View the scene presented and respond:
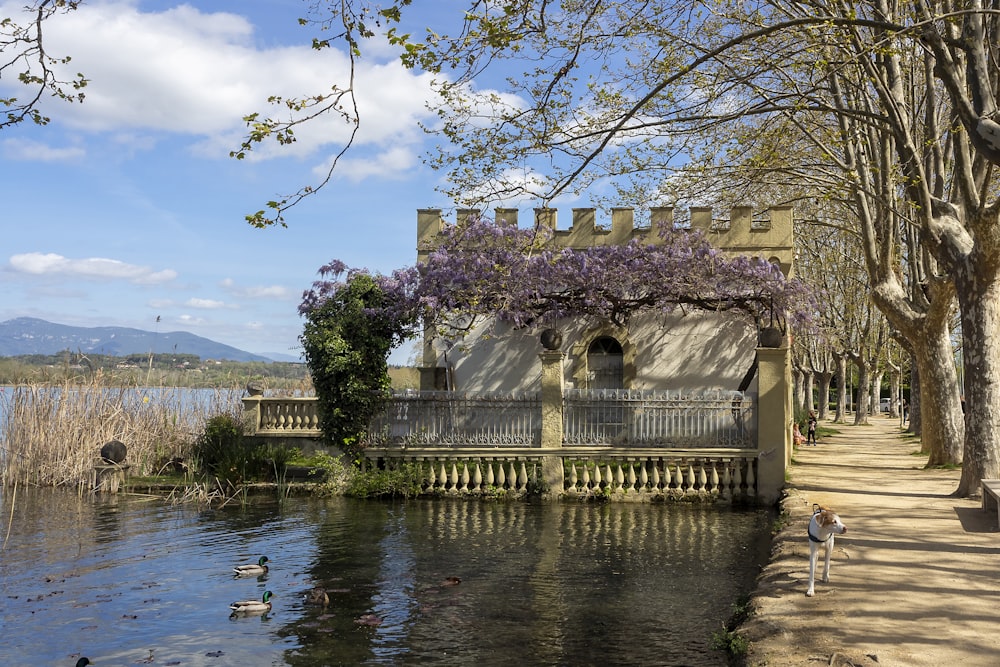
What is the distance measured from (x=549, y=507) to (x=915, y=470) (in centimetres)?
888

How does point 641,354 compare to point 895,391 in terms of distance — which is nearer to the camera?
point 641,354

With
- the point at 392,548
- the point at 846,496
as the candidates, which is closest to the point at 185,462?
the point at 392,548

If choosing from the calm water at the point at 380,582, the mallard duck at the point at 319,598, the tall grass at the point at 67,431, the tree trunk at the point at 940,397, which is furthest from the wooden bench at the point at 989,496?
the tall grass at the point at 67,431

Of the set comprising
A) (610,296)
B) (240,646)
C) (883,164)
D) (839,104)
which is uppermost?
(839,104)

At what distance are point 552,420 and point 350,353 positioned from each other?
4.52 meters

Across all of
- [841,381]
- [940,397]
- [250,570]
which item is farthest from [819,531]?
[841,381]

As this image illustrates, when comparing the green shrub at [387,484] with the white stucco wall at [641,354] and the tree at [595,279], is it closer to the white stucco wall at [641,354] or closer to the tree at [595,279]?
the tree at [595,279]

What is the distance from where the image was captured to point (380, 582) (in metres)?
10.9

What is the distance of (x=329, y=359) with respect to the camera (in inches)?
716

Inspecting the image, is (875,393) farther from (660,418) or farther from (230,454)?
(230,454)

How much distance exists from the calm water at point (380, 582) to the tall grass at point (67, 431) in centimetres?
227

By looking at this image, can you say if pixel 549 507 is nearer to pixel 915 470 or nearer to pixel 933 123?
pixel 915 470

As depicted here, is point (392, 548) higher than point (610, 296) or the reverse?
the reverse

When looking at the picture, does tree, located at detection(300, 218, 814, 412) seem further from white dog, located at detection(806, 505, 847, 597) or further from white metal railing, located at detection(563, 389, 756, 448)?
white dog, located at detection(806, 505, 847, 597)
